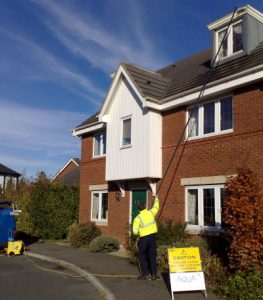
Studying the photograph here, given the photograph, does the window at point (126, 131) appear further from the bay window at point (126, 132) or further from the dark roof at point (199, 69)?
the dark roof at point (199, 69)

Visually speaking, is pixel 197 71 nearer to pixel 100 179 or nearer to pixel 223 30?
pixel 223 30

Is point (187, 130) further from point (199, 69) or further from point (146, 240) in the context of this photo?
point (146, 240)

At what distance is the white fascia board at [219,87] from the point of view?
11220mm

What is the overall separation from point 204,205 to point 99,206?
6.61 m

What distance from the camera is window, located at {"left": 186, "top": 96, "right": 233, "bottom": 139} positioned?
488 inches

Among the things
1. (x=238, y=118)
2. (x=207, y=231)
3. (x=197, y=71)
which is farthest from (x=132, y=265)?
(x=197, y=71)

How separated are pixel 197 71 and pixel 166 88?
4.39ft

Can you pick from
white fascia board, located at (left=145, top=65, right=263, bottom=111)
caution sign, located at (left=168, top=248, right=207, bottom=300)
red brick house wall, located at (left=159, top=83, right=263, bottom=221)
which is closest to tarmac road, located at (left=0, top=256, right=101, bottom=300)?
caution sign, located at (left=168, top=248, right=207, bottom=300)

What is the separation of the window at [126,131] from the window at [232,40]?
13.6ft

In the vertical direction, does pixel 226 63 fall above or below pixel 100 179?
above

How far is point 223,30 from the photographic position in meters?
14.1

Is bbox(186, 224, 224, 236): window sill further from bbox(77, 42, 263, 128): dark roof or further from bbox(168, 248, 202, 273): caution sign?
bbox(77, 42, 263, 128): dark roof

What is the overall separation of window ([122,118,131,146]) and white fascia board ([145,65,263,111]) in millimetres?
1663

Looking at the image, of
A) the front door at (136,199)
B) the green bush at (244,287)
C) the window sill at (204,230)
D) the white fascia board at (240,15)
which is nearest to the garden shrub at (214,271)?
the green bush at (244,287)
